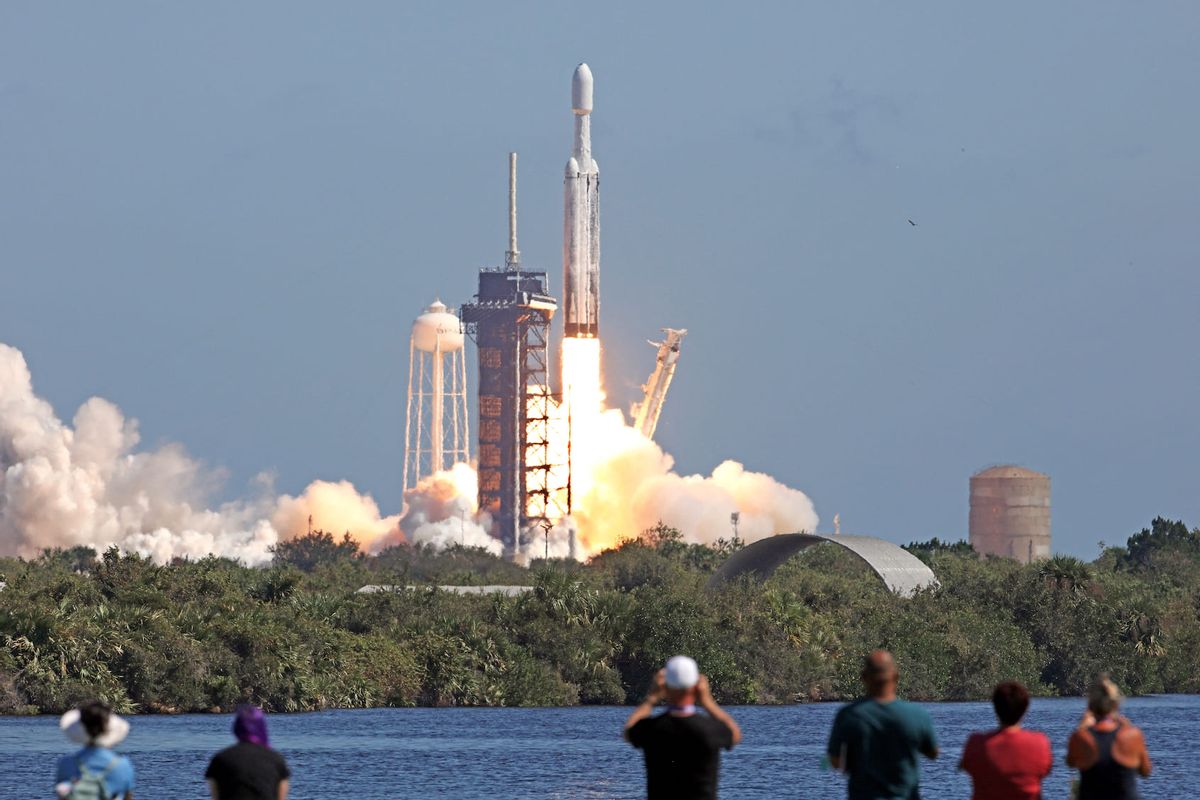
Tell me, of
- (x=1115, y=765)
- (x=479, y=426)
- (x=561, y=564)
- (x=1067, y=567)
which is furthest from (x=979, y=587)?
(x=1115, y=765)

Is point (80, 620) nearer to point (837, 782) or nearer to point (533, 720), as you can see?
point (533, 720)

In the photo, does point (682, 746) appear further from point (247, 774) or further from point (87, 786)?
point (87, 786)

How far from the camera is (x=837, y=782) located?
62.2 m

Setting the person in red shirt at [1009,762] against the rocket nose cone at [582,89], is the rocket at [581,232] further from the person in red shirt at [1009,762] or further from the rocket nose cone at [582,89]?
the person in red shirt at [1009,762]

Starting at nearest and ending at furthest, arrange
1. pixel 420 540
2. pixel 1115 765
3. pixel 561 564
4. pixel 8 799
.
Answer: pixel 1115 765, pixel 8 799, pixel 561 564, pixel 420 540

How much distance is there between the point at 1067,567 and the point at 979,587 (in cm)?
470

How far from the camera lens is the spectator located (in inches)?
667

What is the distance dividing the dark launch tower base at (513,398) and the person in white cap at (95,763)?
145363 millimetres

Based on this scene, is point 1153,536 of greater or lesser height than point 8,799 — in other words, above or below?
above

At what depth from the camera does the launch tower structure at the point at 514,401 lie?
165875 millimetres

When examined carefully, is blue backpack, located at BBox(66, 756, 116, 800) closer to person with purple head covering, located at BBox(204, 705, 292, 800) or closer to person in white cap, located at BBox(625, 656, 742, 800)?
person with purple head covering, located at BBox(204, 705, 292, 800)

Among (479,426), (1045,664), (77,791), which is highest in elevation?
(479,426)

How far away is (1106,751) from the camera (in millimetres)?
17094

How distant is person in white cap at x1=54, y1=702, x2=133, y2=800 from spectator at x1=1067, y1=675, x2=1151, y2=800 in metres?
6.95
